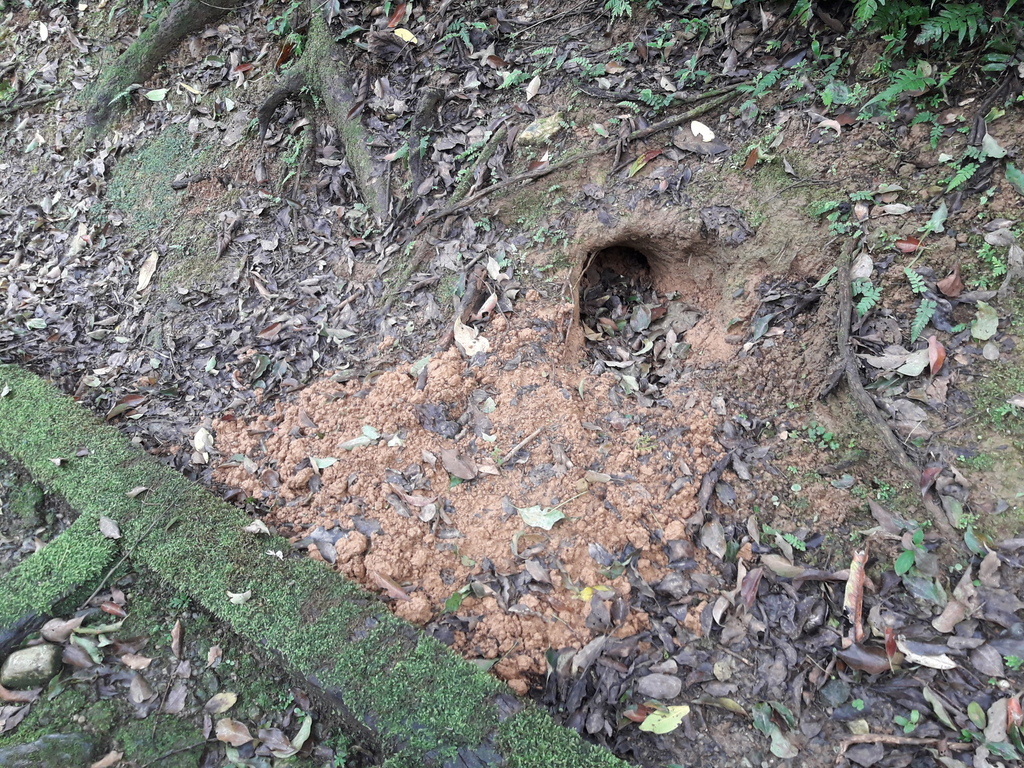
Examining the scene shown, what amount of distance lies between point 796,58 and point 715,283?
1.44 metres

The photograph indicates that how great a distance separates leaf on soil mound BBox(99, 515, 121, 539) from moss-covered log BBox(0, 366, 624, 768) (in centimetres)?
3

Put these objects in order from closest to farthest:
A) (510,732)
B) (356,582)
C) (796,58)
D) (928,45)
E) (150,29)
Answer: (510,732), (356,582), (928,45), (796,58), (150,29)

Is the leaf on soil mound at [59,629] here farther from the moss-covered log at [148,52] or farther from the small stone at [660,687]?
the moss-covered log at [148,52]

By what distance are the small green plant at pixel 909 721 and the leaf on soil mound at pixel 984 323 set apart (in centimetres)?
168

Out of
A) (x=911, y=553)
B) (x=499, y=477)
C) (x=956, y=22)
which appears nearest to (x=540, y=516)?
(x=499, y=477)

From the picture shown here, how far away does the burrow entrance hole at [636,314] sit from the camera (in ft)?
12.3

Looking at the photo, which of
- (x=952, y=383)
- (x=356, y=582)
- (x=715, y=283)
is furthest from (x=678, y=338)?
(x=356, y=582)

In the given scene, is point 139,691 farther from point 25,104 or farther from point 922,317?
point 25,104

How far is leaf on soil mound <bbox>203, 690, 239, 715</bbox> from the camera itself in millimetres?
2768

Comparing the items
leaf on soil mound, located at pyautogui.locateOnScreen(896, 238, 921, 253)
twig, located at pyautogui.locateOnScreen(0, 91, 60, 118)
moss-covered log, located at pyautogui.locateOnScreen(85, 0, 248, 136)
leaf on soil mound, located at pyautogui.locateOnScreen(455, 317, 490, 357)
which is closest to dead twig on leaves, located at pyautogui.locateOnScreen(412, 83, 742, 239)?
leaf on soil mound, located at pyautogui.locateOnScreen(455, 317, 490, 357)

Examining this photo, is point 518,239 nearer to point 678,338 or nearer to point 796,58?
point 678,338

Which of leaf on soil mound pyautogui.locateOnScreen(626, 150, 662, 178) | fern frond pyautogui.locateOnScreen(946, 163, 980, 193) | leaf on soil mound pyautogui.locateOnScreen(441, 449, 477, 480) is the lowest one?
leaf on soil mound pyautogui.locateOnScreen(441, 449, 477, 480)

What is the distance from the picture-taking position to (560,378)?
352cm

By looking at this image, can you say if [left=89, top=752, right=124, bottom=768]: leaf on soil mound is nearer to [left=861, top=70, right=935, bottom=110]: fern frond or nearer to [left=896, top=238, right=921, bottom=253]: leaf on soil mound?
[left=896, top=238, right=921, bottom=253]: leaf on soil mound
